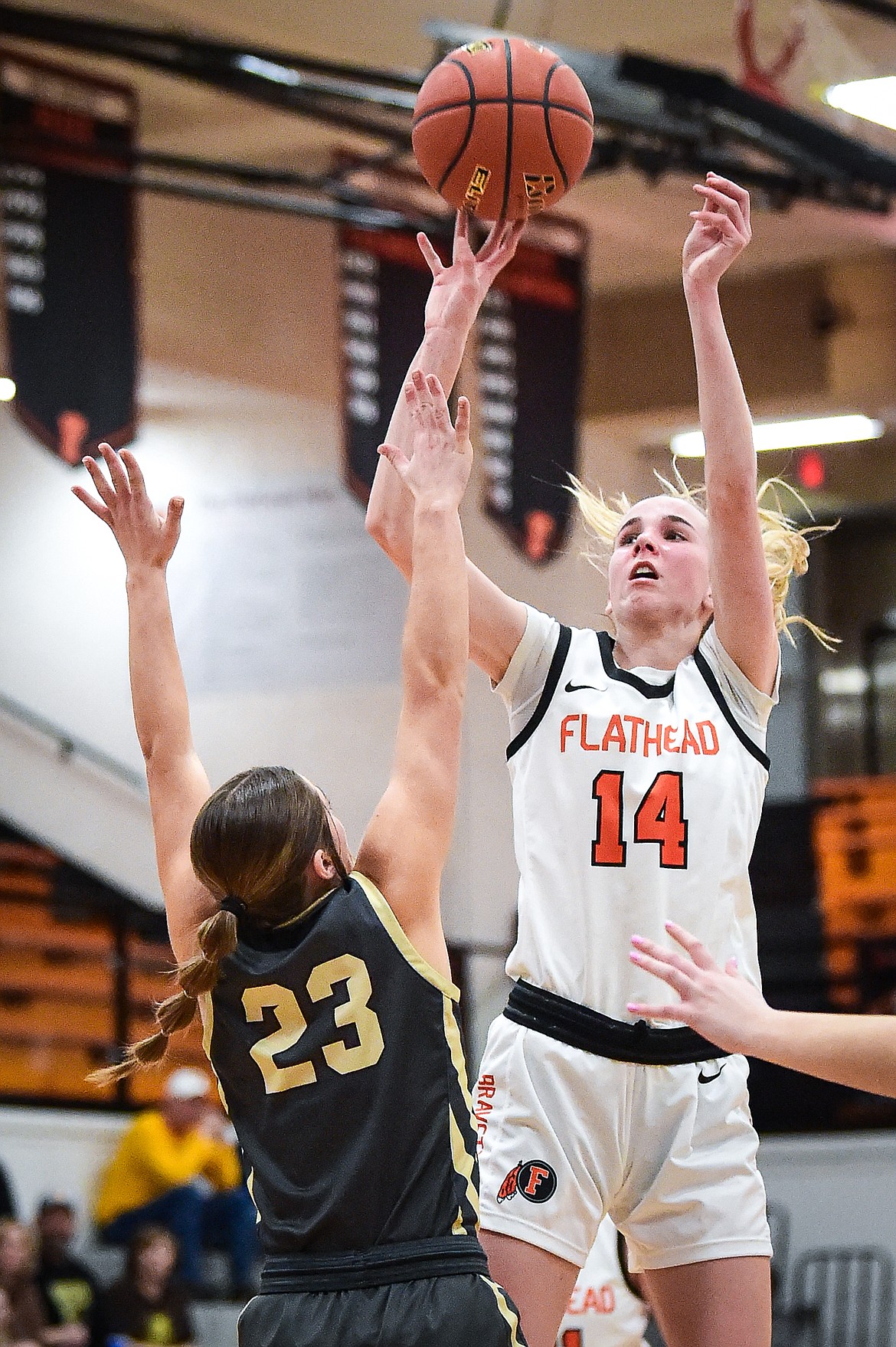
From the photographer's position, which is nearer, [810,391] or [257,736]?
[257,736]

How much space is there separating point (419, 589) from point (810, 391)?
1085cm

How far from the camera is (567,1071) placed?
3.14 meters

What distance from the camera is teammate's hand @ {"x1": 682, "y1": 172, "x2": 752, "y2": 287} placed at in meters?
3.22

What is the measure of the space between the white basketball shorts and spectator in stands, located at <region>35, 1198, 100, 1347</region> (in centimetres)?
546

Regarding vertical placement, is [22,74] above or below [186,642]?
above

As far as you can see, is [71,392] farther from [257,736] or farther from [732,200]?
[732,200]

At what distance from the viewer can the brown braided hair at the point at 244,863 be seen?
2.56m

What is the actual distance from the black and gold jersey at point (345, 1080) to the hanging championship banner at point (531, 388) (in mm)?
8804

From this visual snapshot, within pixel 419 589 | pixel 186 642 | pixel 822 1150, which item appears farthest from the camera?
pixel 822 1150

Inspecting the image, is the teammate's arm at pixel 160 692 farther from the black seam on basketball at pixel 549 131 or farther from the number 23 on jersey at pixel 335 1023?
the black seam on basketball at pixel 549 131

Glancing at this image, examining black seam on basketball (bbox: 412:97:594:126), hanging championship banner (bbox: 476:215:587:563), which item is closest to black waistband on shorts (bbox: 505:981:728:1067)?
black seam on basketball (bbox: 412:97:594:126)

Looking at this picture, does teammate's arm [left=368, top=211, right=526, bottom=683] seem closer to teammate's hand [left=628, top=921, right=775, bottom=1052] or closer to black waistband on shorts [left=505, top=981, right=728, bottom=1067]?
black waistband on shorts [left=505, top=981, right=728, bottom=1067]

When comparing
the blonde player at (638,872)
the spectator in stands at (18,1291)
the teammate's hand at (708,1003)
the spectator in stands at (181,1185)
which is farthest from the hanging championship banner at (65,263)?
the teammate's hand at (708,1003)

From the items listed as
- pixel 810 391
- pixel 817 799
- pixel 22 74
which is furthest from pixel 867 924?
pixel 22 74
